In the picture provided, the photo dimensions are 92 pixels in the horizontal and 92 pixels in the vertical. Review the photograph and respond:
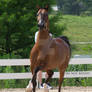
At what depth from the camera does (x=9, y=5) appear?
48.7 feet

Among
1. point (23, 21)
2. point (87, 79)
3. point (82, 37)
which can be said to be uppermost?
point (23, 21)

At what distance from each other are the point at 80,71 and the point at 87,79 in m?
0.81

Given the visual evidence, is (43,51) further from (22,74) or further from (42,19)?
(22,74)

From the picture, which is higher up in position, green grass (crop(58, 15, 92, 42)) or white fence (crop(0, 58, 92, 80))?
white fence (crop(0, 58, 92, 80))

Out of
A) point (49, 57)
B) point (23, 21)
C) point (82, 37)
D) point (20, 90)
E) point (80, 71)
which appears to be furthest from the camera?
point (82, 37)

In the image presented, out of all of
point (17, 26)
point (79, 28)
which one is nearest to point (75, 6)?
point (79, 28)

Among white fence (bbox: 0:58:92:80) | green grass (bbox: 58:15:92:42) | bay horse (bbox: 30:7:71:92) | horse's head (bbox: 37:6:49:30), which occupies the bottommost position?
green grass (bbox: 58:15:92:42)

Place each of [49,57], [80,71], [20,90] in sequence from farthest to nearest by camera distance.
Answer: [80,71] < [20,90] < [49,57]

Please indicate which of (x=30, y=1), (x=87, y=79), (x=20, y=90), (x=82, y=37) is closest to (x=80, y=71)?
(x=87, y=79)

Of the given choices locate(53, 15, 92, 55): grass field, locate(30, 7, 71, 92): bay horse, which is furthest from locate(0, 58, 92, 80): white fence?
locate(53, 15, 92, 55): grass field

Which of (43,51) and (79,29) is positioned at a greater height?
(43,51)

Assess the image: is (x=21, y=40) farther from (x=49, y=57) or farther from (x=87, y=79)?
(x=49, y=57)

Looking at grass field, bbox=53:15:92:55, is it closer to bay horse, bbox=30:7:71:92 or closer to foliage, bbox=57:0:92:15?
foliage, bbox=57:0:92:15

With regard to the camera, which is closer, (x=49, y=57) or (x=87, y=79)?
(x=49, y=57)
